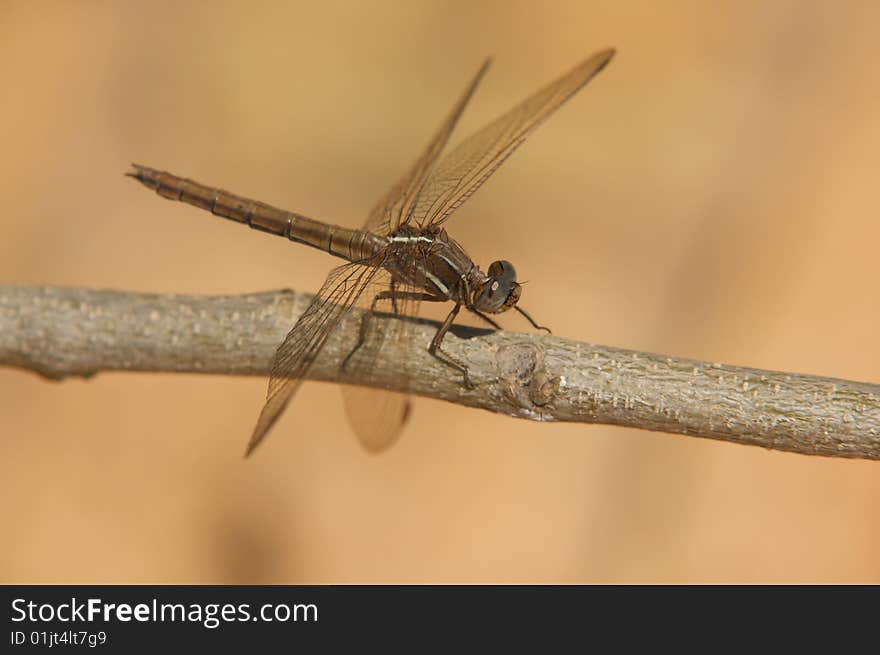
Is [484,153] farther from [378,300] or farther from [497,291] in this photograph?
[378,300]

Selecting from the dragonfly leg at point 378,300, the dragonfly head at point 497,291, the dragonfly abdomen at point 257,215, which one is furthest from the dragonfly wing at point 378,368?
the dragonfly abdomen at point 257,215

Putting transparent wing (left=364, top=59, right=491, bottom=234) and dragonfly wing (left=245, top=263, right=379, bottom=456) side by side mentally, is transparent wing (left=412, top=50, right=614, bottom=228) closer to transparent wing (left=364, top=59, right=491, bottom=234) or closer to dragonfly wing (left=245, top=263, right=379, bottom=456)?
transparent wing (left=364, top=59, right=491, bottom=234)

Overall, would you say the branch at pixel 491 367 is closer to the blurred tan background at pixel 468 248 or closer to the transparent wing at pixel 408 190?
the transparent wing at pixel 408 190

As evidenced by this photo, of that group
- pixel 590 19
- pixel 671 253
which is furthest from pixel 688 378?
pixel 590 19

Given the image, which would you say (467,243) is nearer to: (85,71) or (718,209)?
(718,209)

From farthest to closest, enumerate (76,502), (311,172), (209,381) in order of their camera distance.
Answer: (311,172) → (209,381) → (76,502)

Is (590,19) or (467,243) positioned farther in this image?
(590,19)
